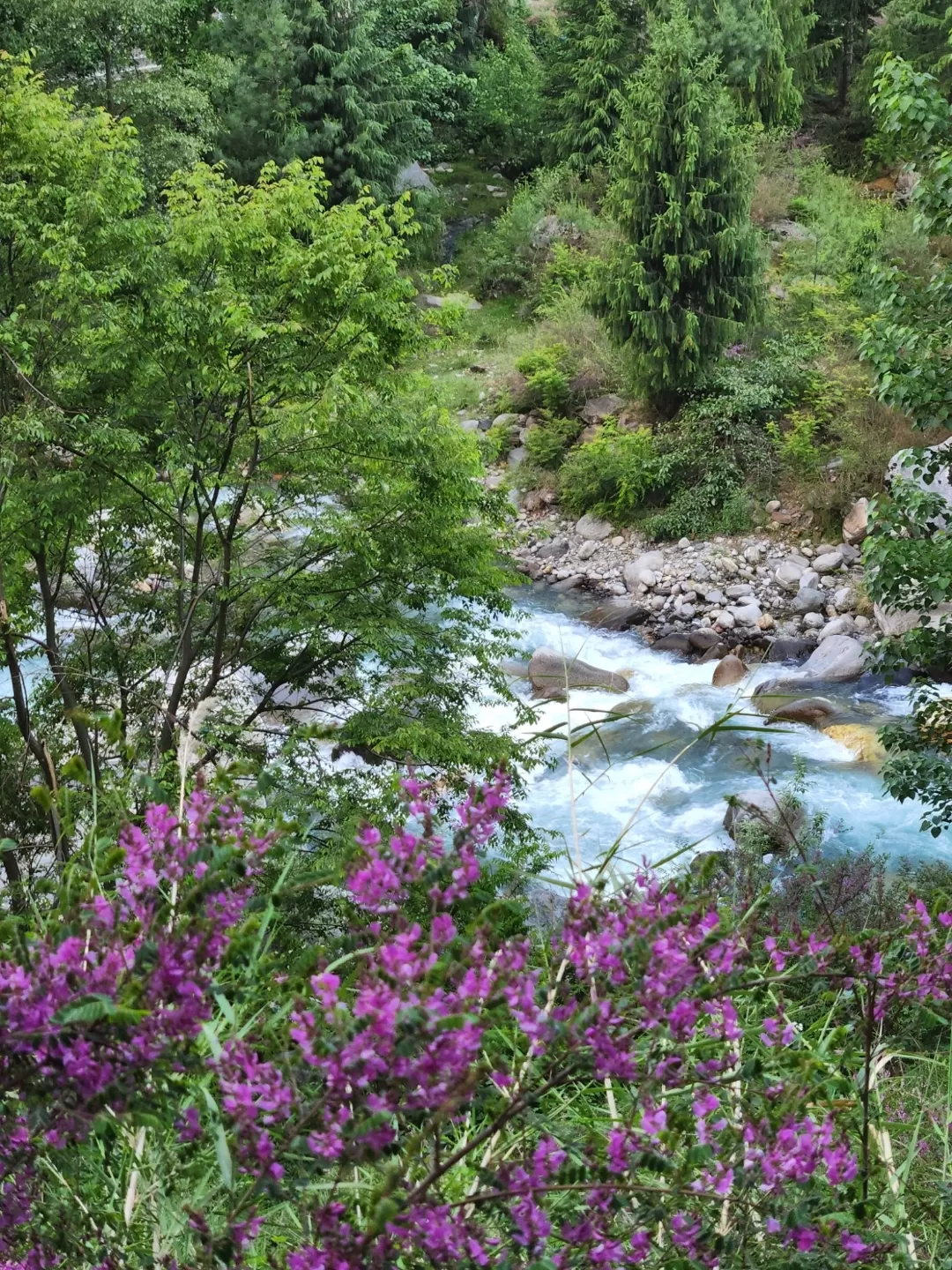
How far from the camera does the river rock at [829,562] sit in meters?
13.8

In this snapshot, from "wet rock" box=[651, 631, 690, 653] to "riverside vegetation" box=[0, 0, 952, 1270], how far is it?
0.04 meters

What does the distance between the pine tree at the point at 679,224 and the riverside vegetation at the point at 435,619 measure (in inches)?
2.9

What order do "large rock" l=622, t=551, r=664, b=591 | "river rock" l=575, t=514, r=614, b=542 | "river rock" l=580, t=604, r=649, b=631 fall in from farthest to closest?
1. "river rock" l=575, t=514, r=614, b=542
2. "large rock" l=622, t=551, r=664, b=591
3. "river rock" l=580, t=604, r=649, b=631

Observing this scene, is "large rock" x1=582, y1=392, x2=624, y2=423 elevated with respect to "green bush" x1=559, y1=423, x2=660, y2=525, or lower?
elevated

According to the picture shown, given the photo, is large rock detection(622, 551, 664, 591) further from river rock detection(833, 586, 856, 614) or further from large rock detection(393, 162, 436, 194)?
large rock detection(393, 162, 436, 194)

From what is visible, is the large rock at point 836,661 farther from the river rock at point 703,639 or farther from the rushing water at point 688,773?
the river rock at point 703,639

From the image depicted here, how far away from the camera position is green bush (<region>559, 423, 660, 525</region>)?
1559cm

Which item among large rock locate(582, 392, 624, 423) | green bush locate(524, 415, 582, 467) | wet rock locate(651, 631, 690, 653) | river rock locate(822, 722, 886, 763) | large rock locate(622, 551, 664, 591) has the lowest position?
river rock locate(822, 722, 886, 763)

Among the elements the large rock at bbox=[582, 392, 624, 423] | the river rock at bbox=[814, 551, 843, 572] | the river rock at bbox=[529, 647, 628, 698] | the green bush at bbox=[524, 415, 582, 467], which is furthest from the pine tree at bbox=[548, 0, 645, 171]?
the river rock at bbox=[529, 647, 628, 698]

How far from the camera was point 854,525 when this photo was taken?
46.0 ft

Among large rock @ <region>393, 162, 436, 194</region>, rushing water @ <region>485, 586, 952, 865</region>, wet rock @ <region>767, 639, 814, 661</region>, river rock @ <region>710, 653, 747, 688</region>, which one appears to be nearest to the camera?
rushing water @ <region>485, 586, 952, 865</region>

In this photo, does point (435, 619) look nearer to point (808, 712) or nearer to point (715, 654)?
point (715, 654)

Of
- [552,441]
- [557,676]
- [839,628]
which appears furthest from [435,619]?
[552,441]

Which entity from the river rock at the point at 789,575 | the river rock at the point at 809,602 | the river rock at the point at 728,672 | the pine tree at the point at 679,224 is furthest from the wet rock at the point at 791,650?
the pine tree at the point at 679,224
